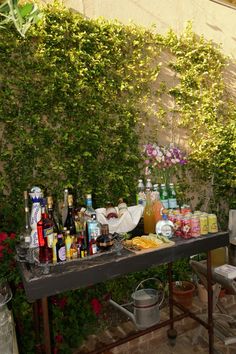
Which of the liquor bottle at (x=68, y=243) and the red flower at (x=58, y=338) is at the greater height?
the liquor bottle at (x=68, y=243)

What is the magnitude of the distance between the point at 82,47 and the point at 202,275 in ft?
7.08

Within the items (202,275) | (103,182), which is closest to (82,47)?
(103,182)

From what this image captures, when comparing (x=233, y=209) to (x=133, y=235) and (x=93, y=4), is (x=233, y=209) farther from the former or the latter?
(x=93, y=4)

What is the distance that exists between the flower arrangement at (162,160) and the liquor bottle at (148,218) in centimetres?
62

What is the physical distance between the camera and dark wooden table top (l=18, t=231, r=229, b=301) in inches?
52.6

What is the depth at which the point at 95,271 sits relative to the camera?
1.48 meters

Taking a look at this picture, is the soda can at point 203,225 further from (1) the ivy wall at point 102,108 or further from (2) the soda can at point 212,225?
(1) the ivy wall at point 102,108

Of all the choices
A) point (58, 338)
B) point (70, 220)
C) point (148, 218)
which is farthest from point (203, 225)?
point (58, 338)

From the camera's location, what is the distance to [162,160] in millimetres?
2908

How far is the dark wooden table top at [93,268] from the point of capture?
1.34 m

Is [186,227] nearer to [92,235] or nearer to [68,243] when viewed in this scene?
[92,235]

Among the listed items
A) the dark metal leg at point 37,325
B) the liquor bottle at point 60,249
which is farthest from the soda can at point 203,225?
the dark metal leg at point 37,325

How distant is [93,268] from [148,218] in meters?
0.79

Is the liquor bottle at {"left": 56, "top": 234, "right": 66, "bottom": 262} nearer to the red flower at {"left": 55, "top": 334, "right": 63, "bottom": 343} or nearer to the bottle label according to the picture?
the bottle label
